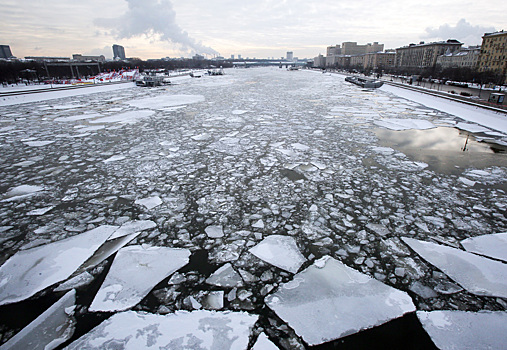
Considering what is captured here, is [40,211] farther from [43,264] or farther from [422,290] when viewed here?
[422,290]

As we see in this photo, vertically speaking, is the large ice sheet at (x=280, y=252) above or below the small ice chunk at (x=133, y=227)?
below

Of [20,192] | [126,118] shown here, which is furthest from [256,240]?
[126,118]

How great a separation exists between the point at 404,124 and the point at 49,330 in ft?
36.3

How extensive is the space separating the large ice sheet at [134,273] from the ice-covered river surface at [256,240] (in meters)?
0.01

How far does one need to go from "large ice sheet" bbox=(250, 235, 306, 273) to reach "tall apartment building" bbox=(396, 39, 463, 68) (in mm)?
105106

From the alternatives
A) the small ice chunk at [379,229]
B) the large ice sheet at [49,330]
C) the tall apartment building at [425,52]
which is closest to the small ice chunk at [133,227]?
the large ice sheet at [49,330]

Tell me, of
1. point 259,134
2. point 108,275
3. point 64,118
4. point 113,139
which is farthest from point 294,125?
point 64,118

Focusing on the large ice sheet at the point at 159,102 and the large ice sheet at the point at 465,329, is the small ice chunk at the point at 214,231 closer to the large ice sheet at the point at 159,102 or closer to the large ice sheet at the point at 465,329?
the large ice sheet at the point at 465,329

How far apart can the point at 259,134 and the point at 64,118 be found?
8.80 metres

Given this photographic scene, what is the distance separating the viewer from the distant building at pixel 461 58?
234 ft

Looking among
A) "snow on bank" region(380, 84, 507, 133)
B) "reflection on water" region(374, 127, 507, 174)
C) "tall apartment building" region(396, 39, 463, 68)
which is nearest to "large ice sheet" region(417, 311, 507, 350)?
"reflection on water" region(374, 127, 507, 174)

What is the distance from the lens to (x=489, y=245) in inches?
119

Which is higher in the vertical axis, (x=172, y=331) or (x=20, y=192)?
(x=20, y=192)

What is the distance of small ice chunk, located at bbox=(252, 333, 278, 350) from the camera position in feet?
6.34
